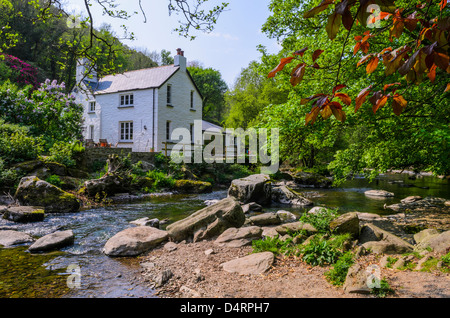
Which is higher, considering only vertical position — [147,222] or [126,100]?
[126,100]

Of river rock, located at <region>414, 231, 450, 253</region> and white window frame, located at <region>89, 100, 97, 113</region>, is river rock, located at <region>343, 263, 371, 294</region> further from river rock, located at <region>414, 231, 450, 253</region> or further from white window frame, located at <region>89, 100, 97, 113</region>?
white window frame, located at <region>89, 100, 97, 113</region>

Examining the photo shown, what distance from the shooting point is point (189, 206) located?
41.4 feet

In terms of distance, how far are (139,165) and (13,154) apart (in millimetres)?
7208

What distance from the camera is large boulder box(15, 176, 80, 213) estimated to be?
33.9ft

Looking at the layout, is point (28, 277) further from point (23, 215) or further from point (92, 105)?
point (92, 105)

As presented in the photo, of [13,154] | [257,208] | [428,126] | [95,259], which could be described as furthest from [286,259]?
[13,154]

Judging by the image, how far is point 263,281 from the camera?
405cm

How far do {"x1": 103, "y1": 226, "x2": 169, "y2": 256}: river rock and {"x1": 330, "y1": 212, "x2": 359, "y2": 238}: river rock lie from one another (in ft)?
12.5

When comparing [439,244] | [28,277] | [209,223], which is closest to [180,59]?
[209,223]

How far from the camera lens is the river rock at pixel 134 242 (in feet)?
19.4

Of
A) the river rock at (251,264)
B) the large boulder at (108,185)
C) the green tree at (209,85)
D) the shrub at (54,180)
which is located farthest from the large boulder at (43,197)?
the green tree at (209,85)

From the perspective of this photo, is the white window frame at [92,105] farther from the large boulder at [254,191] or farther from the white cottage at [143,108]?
the large boulder at [254,191]

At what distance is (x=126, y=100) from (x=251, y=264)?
2394 cm
